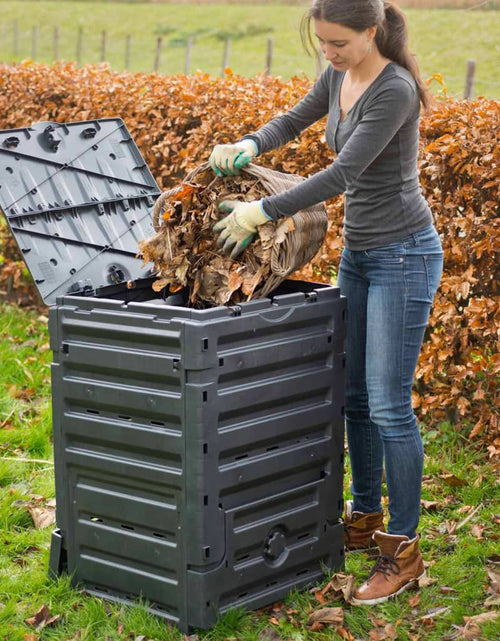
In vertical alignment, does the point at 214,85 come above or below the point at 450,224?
above

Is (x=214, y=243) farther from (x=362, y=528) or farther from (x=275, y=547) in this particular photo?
(x=362, y=528)

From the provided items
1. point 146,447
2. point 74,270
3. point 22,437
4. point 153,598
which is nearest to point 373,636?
point 153,598

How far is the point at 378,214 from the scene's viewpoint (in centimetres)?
311

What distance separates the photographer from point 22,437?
15.7ft

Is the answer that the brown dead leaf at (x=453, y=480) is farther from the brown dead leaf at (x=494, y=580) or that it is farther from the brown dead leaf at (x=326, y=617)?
the brown dead leaf at (x=326, y=617)

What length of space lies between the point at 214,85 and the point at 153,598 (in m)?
3.71

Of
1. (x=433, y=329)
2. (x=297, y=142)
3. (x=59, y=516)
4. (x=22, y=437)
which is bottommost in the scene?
(x=22, y=437)

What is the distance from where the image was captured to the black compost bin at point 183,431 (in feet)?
9.29

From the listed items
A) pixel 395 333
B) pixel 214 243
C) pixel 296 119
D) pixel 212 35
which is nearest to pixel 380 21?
pixel 296 119

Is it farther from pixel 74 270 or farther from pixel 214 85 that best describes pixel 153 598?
pixel 214 85

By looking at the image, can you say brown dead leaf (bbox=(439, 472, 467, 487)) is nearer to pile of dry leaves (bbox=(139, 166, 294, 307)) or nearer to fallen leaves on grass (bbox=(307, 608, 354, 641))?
fallen leaves on grass (bbox=(307, 608, 354, 641))

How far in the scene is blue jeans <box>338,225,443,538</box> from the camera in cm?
312

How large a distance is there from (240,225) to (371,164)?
0.53 meters

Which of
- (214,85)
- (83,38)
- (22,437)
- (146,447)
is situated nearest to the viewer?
(146,447)
